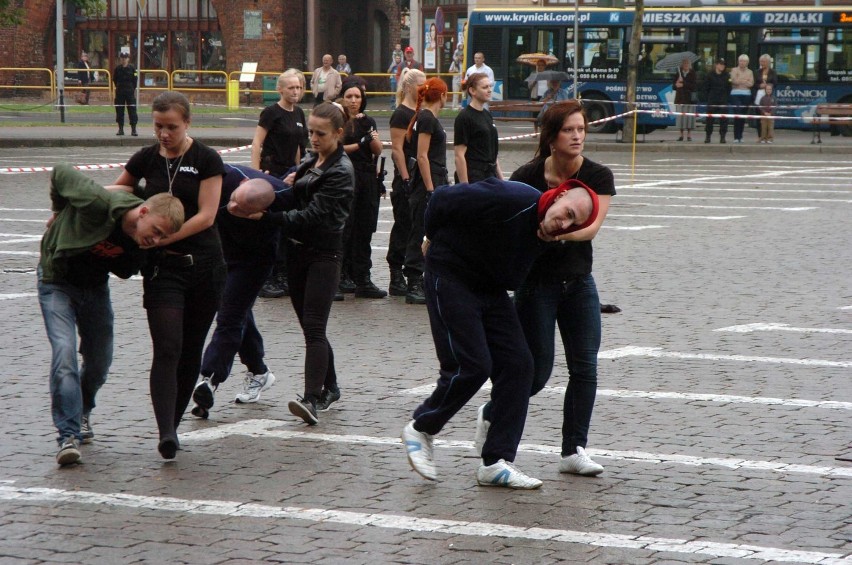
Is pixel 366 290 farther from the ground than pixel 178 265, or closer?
closer

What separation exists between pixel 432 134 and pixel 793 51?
25520mm

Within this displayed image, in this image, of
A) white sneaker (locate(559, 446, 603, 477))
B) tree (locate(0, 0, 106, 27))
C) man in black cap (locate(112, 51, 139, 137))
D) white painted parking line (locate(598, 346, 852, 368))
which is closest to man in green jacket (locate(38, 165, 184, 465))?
white sneaker (locate(559, 446, 603, 477))

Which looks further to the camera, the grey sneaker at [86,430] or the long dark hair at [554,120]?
the grey sneaker at [86,430]

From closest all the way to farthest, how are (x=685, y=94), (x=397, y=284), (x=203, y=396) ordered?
1. (x=203, y=396)
2. (x=397, y=284)
3. (x=685, y=94)

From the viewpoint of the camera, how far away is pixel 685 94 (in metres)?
33.0

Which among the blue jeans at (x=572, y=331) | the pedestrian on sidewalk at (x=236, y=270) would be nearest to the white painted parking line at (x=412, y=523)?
the blue jeans at (x=572, y=331)

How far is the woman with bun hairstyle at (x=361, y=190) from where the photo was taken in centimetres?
1127

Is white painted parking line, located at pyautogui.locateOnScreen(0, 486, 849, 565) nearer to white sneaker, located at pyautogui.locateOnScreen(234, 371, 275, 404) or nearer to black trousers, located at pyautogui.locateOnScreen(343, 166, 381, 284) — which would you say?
white sneaker, located at pyautogui.locateOnScreen(234, 371, 275, 404)

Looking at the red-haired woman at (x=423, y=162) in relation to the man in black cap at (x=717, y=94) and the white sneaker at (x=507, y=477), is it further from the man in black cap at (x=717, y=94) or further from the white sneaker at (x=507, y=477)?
the man in black cap at (x=717, y=94)

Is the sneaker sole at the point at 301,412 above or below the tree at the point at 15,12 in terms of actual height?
below

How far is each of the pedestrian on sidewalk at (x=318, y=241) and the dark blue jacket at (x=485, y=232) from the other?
1.30m

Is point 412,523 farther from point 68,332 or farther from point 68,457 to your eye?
point 68,332

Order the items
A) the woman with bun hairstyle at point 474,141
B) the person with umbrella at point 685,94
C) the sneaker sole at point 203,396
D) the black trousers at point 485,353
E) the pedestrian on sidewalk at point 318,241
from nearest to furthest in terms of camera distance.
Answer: the black trousers at point 485,353
the pedestrian on sidewalk at point 318,241
the sneaker sole at point 203,396
the woman with bun hairstyle at point 474,141
the person with umbrella at point 685,94

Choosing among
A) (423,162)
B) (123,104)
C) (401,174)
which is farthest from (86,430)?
(123,104)
